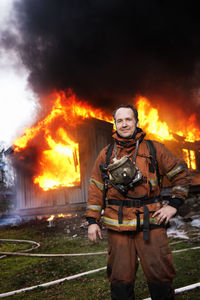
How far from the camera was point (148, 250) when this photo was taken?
259cm

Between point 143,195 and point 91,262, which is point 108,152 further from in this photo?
point 91,262

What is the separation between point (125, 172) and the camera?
8.94 feet

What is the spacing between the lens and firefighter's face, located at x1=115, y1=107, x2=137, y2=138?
119 inches

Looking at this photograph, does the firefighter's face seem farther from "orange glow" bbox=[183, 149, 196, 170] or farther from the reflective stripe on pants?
"orange glow" bbox=[183, 149, 196, 170]

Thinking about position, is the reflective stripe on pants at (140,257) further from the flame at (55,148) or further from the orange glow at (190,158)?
the orange glow at (190,158)

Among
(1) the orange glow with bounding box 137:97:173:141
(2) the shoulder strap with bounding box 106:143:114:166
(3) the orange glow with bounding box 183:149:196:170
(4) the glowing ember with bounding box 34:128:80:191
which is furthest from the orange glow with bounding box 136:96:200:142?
(2) the shoulder strap with bounding box 106:143:114:166

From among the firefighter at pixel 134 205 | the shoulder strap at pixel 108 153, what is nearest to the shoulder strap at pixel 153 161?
the firefighter at pixel 134 205

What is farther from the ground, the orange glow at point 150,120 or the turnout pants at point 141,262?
the orange glow at point 150,120

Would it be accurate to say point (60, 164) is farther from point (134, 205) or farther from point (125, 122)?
point (134, 205)

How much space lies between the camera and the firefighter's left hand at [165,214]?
264 cm

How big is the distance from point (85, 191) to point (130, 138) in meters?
12.4

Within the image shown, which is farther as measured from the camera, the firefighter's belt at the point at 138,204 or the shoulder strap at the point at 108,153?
the shoulder strap at the point at 108,153

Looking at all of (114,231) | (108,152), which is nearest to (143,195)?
(114,231)

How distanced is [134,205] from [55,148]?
1276 centimetres
